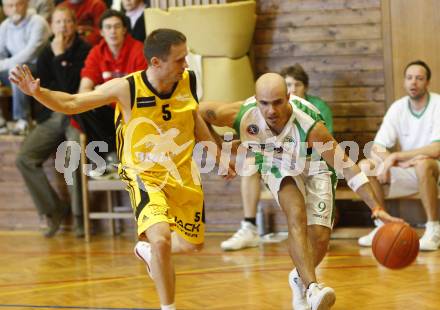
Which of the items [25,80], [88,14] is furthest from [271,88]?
[88,14]

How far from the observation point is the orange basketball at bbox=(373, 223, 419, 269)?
210 inches

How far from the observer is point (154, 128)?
5324 mm

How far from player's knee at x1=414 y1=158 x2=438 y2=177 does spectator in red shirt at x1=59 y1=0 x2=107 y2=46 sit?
143 inches

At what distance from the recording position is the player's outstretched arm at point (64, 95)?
4922 millimetres

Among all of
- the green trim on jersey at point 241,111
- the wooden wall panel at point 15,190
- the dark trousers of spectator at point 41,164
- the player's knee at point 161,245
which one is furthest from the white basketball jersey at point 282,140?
the wooden wall panel at point 15,190

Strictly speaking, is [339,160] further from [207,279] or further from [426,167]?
[426,167]

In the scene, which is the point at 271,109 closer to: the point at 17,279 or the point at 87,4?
the point at 17,279

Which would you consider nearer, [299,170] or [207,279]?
[299,170]

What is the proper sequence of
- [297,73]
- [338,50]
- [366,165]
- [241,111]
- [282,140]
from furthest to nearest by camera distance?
[338,50], [297,73], [366,165], [241,111], [282,140]

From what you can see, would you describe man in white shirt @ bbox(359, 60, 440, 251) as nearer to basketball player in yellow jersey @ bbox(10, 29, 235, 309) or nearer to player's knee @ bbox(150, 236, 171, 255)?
basketball player in yellow jersey @ bbox(10, 29, 235, 309)

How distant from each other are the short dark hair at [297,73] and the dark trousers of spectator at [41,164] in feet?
7.63

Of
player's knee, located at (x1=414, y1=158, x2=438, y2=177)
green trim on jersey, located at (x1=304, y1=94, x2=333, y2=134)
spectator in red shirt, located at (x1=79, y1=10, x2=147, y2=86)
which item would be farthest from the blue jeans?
player's knee, located at (x1=414, y1=158, x2=438, y2=177)

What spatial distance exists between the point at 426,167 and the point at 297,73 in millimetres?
1396

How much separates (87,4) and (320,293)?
17.4 feet
